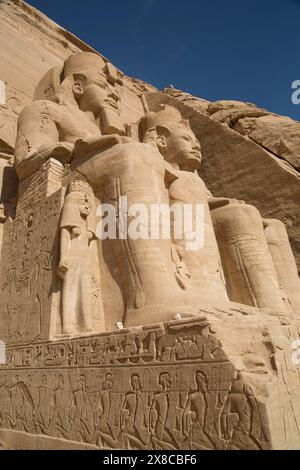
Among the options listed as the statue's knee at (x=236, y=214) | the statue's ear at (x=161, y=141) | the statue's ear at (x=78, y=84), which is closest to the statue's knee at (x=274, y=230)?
the statue's knee at (x=236, y=214)

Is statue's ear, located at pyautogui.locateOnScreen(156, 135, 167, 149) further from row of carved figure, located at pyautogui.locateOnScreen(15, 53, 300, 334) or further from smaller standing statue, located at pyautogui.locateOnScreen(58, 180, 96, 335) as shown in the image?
smaller standing statue, located at pyautogui.locateOnScreen(58, 180, 96, 335)

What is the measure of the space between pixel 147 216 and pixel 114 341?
3.42ft

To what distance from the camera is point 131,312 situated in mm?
2955

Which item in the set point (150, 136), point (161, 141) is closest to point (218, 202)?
point (161, 141)

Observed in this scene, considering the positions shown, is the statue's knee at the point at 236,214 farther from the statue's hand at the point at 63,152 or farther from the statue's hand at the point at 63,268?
the statue's hand at the point at 63,268

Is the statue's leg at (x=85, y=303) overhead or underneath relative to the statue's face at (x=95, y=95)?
underneath

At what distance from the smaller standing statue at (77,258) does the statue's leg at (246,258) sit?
143cm

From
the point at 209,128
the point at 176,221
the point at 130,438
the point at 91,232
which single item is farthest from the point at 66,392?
the point at 209,128

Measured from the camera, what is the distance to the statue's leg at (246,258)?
378 centimetres

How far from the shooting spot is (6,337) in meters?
3.82

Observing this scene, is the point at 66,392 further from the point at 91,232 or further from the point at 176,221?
the point at 176,221

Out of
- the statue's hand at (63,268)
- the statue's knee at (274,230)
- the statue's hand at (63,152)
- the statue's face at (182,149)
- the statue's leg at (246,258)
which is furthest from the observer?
the statue's face at (182,149)

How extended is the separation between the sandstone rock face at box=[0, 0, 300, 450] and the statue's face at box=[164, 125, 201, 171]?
0.7 inches

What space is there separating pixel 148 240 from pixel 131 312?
1.84 ft
